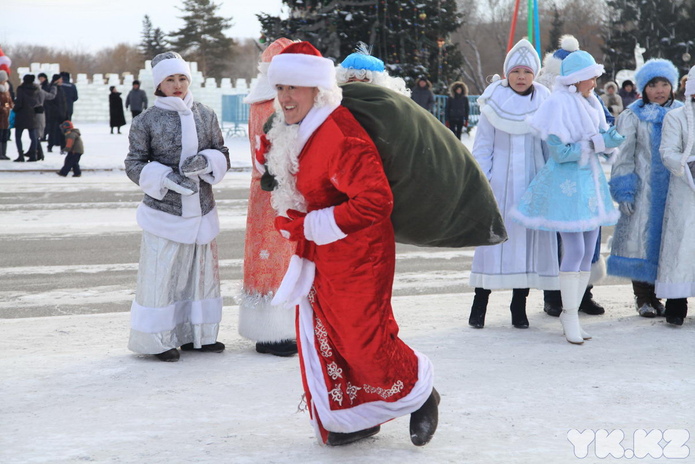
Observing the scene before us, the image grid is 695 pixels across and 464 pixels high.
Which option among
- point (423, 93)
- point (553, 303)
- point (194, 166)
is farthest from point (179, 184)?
point (423, 93)

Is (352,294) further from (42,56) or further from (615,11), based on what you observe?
(42,56)

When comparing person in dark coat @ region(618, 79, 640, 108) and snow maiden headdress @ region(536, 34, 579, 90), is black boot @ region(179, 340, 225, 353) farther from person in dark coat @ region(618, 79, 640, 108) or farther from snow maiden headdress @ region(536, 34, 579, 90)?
person in dark coat @ region(618, 79, 640, 108)

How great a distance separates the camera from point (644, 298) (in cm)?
657

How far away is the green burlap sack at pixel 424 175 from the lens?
3.67m

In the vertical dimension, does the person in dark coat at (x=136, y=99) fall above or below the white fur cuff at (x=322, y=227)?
above

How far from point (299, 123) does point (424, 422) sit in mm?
1407

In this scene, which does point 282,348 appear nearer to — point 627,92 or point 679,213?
point 679,213

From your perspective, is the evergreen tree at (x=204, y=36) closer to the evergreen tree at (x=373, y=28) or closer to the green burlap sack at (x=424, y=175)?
the evergreen tree at (x=373, y=28)

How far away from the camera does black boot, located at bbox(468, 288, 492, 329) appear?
6117 millimetres

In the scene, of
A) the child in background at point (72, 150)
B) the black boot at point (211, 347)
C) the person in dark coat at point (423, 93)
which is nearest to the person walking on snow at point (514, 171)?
the black boot at point (211, 347)

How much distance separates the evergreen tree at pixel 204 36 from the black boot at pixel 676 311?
65.2m

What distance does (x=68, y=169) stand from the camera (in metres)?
17.4

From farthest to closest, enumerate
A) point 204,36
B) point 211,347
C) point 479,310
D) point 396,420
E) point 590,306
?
1. point 204,36
2. point 590,306
3. point 479,310
4. point 211,347
5. point 396,420

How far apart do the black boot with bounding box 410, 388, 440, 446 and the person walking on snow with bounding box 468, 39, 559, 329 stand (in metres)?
2.28
